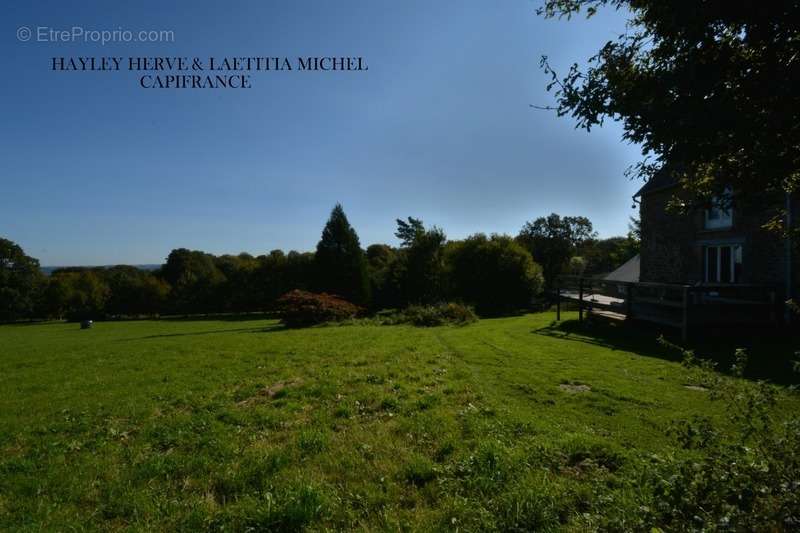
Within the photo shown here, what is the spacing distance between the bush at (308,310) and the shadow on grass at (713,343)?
11157 mm

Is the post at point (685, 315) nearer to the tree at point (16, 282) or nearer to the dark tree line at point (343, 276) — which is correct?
the dark tree line at point (343, 276)

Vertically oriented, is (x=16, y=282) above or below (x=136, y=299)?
above

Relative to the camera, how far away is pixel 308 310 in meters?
20.1

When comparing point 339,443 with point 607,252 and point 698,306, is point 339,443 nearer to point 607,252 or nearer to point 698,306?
point 698,306

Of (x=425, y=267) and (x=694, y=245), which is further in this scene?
(x=425, y=267)

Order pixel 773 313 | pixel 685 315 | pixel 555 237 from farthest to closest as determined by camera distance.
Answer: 1. pixel 555 237
2. pixel 773 313
3. pixel 685 315

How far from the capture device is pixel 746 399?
2.92 m

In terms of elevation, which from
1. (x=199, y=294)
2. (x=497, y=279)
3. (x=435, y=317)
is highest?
(x=497, y=279)

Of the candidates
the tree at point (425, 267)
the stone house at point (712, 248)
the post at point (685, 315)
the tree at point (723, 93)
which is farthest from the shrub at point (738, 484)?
the tree at point (425, 267)

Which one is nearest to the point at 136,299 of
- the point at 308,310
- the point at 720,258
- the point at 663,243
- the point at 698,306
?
the point at 308,310

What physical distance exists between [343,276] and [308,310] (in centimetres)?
937

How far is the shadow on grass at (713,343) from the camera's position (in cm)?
770

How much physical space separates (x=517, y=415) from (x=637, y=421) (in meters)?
1.49

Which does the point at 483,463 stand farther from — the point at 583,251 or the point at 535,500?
the point at 583,251
